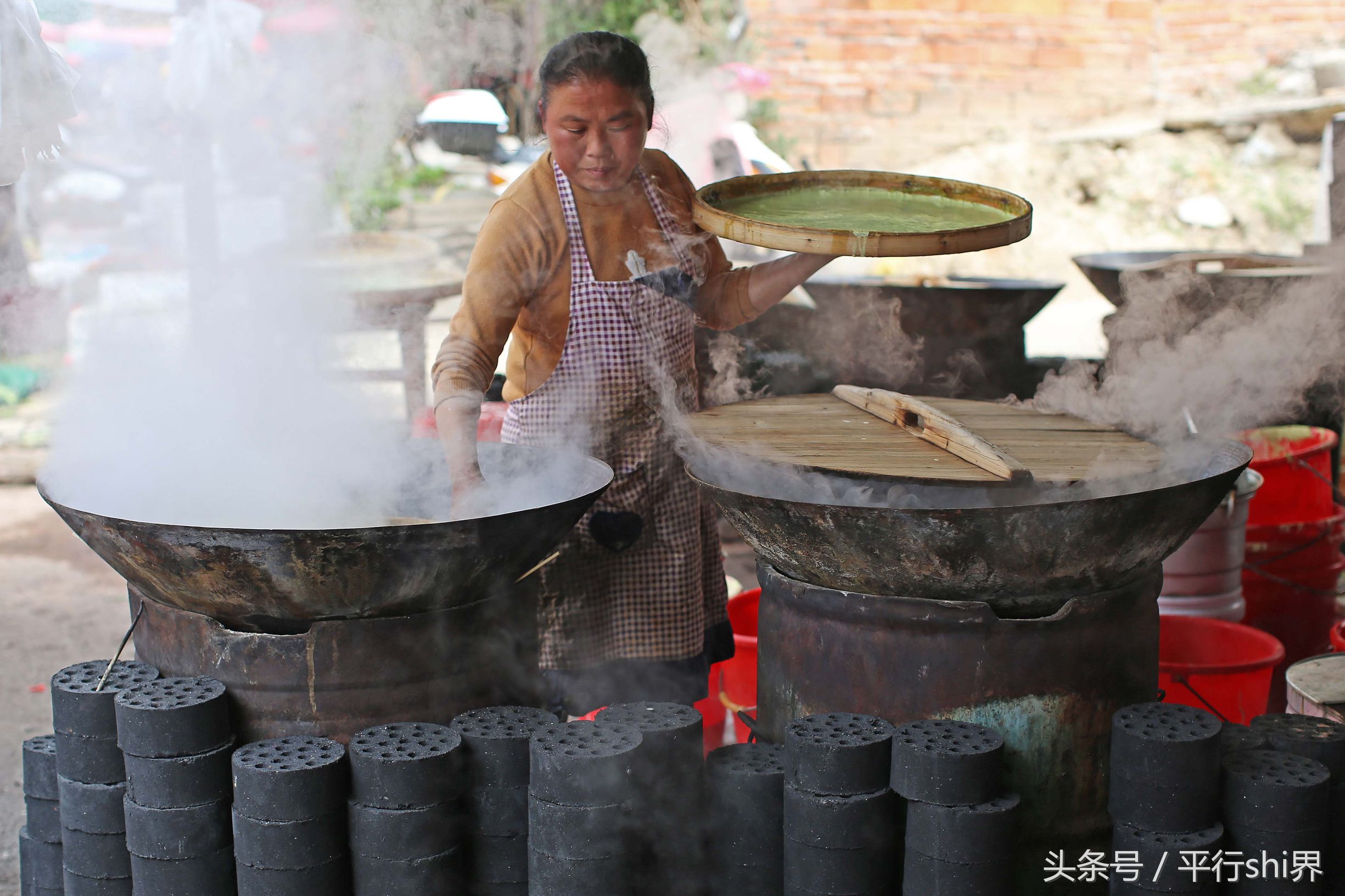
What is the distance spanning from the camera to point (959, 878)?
2041 millimetres

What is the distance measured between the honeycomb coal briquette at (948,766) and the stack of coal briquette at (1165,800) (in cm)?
22

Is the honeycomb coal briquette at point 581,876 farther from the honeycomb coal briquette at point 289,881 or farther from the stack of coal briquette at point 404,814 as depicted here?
the honeycomb coal briquette at point 289,881

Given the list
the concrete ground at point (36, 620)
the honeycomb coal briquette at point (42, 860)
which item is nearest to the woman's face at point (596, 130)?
the honeycomb coal briquette at point (42, 860)

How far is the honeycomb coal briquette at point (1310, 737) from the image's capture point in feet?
7.30

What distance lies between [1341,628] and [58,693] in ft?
10.5

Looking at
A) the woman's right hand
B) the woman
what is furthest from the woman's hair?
the woman's right hand

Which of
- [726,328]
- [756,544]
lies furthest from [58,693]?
[726,328]

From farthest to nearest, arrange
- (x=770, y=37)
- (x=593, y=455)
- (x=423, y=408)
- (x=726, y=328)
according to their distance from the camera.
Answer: (x=770, y=37), (x=423, y=408), (x=726, y=328), (x=593, y=455)

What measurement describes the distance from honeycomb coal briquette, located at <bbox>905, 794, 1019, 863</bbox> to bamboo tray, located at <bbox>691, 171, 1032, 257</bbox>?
95cm

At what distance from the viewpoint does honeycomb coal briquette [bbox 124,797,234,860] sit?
2.21 m

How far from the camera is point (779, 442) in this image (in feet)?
7.97

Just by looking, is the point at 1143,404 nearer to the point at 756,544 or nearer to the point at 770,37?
the point at 756,544

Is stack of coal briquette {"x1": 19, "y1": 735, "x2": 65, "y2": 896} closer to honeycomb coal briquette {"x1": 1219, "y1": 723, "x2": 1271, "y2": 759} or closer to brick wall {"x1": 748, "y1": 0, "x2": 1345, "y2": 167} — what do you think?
honeycomb coal briquette {"x1": 1219, "y1": 723, "x2": 1271, "y2": 759}

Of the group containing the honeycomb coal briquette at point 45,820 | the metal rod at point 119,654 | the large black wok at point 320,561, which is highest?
the large black wok at point 320,561
